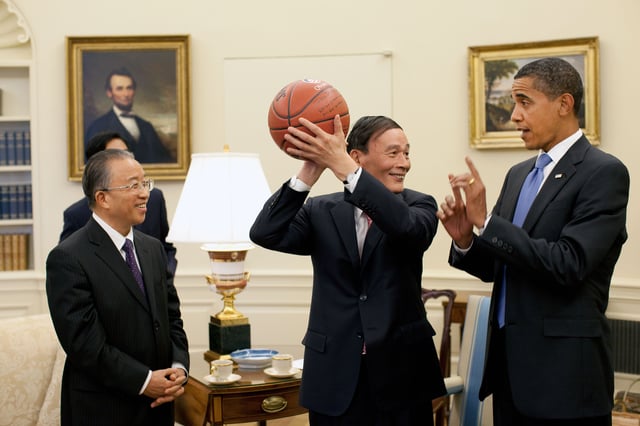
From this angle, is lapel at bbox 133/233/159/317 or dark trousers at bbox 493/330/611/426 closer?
dark trousers at bbox 493/330/611/426

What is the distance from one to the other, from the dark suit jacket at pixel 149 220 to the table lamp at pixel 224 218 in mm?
729

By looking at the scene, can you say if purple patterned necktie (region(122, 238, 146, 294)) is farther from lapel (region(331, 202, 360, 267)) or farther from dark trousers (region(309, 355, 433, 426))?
dark trousers (region(309, 355, 433, 426))

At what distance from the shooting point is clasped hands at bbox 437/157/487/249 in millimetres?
2293

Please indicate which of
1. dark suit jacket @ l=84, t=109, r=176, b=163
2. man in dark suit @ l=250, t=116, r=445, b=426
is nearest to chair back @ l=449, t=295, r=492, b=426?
man in dark suit @ l=250, t=116, r=445, b=426

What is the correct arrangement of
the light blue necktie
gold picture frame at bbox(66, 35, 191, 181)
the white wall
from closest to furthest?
the light blue necktie
the white wall
gold picture frame at bbox(66, 35, 191, 181)

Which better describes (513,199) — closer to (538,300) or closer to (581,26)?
(538,300)

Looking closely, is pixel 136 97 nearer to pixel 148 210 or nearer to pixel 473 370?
pixel 148 210

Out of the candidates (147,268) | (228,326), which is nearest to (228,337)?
(228,326)

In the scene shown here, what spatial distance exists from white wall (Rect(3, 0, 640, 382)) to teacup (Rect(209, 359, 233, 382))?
2.92m

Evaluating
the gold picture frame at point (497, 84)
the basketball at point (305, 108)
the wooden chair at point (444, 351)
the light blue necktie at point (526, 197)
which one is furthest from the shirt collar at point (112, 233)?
the gold picture frame at point (497, 84)

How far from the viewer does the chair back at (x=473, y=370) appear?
144 inches

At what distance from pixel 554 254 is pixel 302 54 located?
14.1ft

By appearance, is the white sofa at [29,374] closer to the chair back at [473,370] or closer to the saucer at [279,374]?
the saucer at [279,374]

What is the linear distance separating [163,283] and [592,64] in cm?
380
